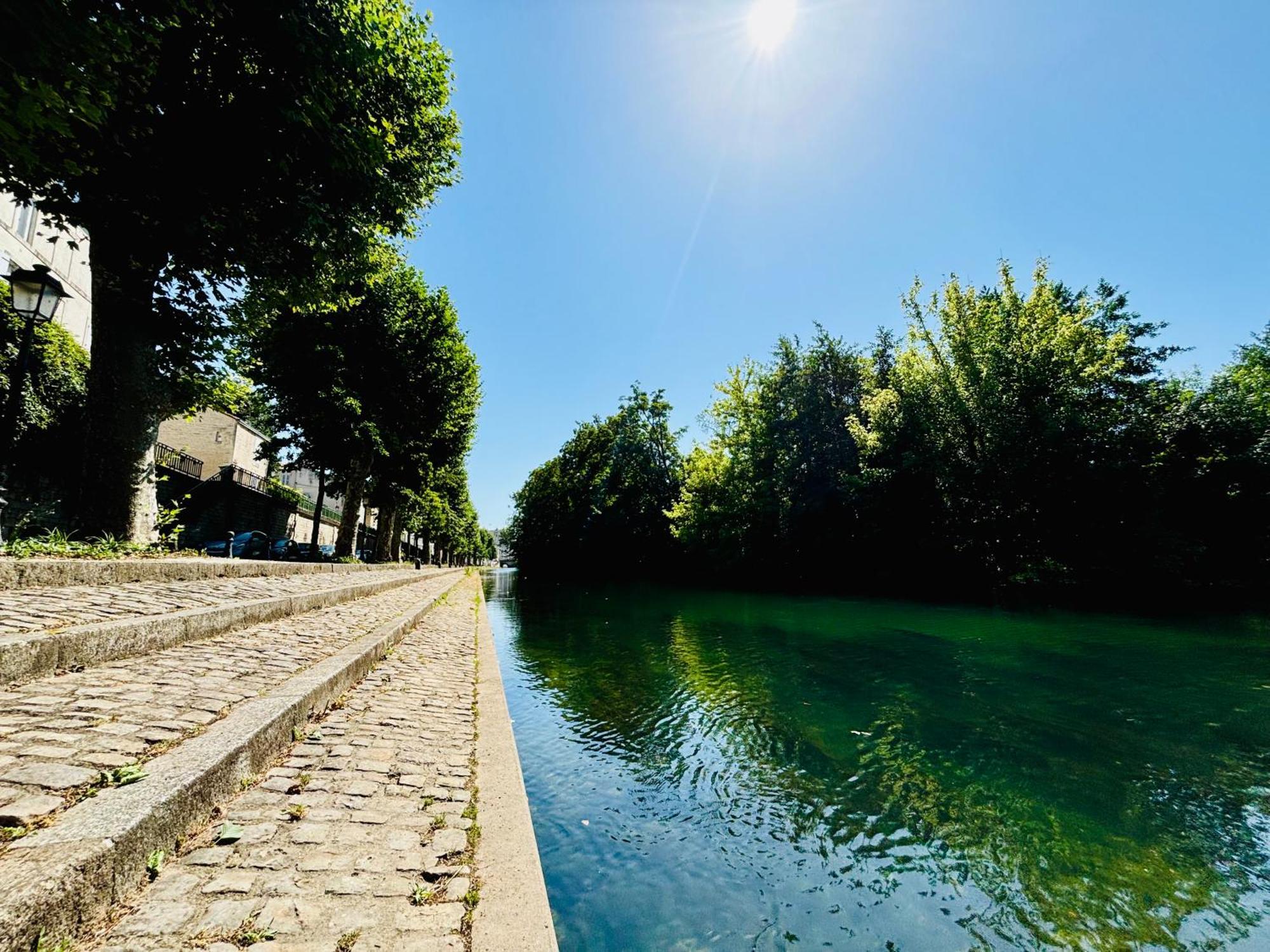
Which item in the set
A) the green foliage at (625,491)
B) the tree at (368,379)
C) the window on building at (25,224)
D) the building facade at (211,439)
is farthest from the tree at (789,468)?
the window on building at (25,224)

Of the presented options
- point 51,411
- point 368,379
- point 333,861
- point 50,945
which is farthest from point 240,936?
point 51,411

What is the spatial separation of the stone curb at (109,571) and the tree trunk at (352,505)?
12.5 metres

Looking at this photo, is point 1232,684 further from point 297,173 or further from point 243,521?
point 243,521

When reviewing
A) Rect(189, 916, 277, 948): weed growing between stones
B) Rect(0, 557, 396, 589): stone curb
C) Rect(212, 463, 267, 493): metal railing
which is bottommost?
Rect(189, 916, 277, 948): weed growing between stones

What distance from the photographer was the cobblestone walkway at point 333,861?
1918 mm

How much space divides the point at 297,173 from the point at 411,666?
8795mm

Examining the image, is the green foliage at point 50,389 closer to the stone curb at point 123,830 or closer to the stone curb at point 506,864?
the stone curb at point 123,830

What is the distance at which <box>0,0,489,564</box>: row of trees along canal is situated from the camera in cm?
656

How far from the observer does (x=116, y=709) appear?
330 cm

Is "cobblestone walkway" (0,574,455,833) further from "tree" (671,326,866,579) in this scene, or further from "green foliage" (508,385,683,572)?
"green foliage" (508,385,683,572)

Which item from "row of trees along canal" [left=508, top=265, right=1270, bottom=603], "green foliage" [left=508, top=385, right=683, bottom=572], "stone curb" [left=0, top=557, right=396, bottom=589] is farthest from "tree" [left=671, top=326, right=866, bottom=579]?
"stone curb" [left=0, top=557, right=396, bottom=589]

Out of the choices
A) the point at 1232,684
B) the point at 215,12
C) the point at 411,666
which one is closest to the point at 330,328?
the point at 215,12

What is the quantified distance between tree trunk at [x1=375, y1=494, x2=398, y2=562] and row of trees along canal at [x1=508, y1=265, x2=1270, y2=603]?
748 inches

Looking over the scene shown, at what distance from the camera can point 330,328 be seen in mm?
21188
